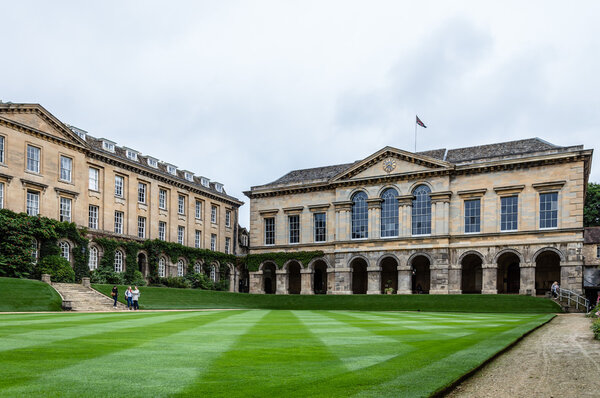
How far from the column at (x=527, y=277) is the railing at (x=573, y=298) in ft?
10.2

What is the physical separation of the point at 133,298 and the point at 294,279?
92.2 ft

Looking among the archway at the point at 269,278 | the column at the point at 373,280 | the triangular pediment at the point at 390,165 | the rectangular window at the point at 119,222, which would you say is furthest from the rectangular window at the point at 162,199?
the column at the point at 373,280

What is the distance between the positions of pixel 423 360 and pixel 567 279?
1523 inches

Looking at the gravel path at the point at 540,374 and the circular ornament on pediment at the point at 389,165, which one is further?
the circular ornament on pediment at the point at 389,165

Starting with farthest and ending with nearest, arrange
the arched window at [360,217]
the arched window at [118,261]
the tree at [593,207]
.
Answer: the tree at [593,207], the arched window at [360,217], the arched window at [118,261]

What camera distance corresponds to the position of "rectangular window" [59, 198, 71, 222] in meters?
43.4

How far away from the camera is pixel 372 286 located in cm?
5197

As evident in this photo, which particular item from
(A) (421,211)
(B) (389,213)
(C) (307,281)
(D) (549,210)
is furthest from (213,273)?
(D) (549,210)

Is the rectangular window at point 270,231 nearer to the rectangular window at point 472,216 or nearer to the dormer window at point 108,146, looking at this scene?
the dormer window at point 108,146

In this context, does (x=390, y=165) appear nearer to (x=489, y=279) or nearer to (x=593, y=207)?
(x=489, y=279)

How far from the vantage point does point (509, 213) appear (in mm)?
47094

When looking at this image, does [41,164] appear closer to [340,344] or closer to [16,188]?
[16,188]

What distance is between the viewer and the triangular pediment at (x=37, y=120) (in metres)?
39.4

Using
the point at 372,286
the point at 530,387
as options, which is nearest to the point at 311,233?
the point at 372,286
